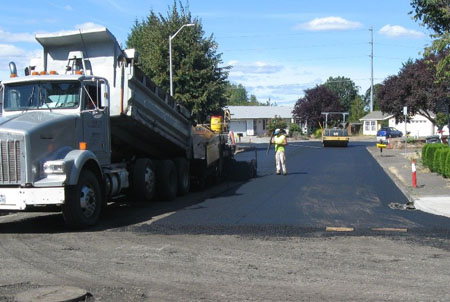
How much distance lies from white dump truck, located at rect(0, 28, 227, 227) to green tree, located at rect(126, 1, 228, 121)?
20.6 metres

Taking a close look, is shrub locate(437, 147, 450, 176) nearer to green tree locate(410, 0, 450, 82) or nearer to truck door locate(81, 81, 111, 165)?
green tree locate(410, 0, 450, 82)

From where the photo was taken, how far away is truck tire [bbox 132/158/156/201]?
13.0 metres

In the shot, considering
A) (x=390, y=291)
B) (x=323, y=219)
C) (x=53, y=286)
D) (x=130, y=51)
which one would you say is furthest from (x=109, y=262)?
(x=130, y=51)

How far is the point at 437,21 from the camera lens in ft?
57.2

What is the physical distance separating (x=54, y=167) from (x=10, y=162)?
0.72 meters

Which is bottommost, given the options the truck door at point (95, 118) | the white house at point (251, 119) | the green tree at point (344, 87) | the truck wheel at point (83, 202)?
the truck wheel at point (83, 202)

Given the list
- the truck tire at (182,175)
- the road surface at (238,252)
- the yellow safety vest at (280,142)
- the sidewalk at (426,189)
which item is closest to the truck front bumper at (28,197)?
the road surface at (238,252)

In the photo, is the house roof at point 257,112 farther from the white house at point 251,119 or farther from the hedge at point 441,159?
the hedge at point 441,159

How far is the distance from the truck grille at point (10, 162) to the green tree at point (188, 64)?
83.8 feet

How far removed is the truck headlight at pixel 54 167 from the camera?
9344 mm

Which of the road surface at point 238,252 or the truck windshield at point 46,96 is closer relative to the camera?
the road surface at point 238,252

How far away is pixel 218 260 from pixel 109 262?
1459 millimetres

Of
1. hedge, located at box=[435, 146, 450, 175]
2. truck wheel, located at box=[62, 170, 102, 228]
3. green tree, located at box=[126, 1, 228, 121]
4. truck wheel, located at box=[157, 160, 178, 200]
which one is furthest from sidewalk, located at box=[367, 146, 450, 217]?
green tree, located at box=[126, 1, 228, 121]

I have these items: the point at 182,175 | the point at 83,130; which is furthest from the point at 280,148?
the point at 83,130
